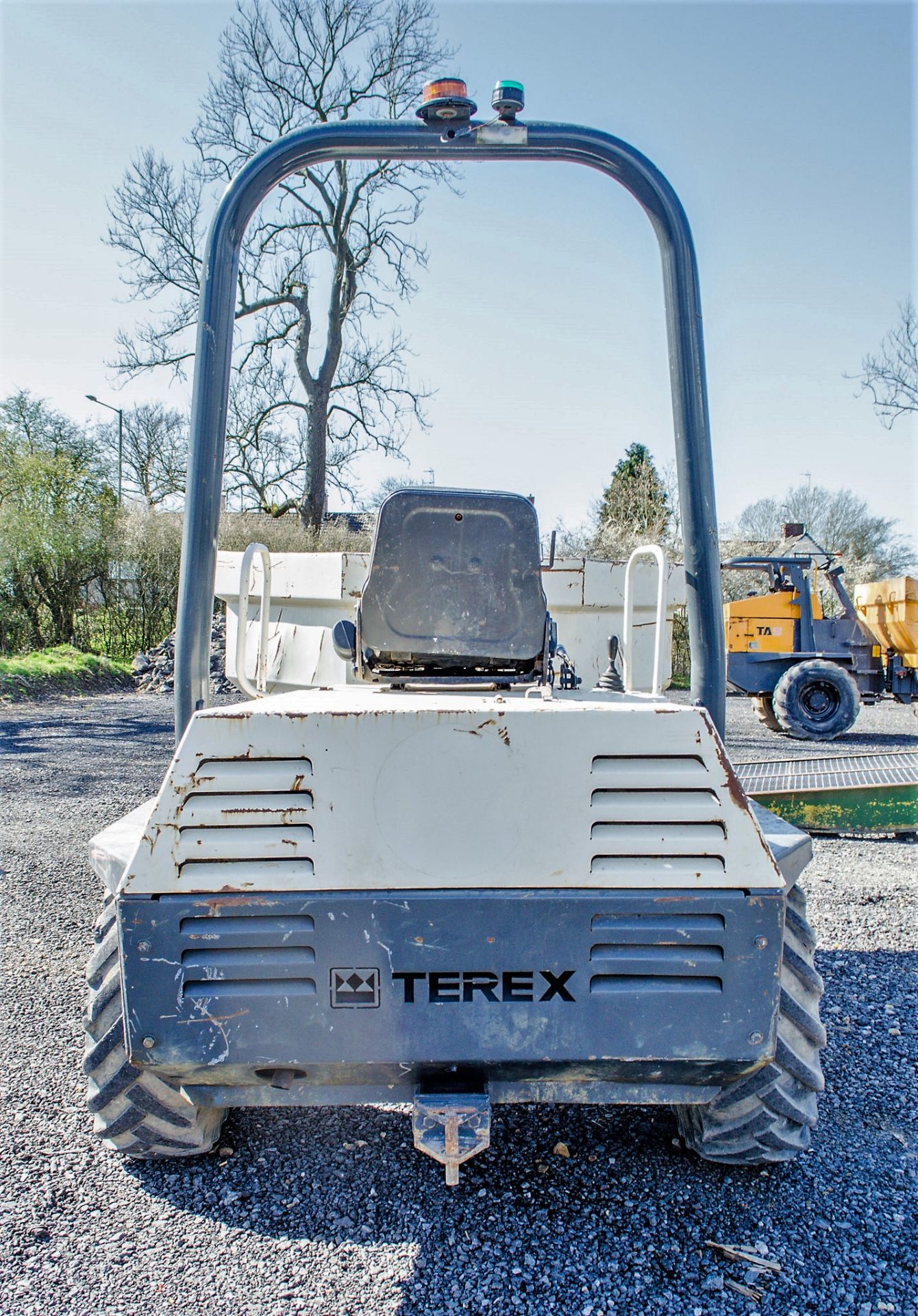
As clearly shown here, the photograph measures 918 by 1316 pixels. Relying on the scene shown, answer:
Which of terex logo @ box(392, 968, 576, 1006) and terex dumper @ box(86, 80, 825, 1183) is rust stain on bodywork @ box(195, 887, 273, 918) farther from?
terex logo @ box(392, 968, 576, 1006)

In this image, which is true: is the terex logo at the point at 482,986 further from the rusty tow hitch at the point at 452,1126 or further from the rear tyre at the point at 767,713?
the rear tyre at the point at 767,713

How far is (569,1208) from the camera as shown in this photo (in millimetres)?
2244

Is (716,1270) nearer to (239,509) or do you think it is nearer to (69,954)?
(69,954)

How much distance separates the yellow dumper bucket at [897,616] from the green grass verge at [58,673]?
12353 millimetres

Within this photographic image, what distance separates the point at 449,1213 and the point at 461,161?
2.77 meters

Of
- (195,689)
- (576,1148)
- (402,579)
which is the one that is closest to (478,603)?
(402,579)

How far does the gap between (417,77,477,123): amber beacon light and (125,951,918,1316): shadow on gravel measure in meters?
2.80

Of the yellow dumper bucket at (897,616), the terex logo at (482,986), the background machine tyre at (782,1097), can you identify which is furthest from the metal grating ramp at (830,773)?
the yellow dumper bucket at (897,616)

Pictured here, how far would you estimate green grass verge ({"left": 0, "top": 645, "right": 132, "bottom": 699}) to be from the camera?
13.5 meters

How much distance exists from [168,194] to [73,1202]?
19179 mm

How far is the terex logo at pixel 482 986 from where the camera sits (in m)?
1.86

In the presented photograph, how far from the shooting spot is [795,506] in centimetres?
3703

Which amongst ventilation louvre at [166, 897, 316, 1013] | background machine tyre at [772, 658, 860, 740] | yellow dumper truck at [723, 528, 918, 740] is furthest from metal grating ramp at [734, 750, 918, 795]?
yellow dumper truck at [723, 528, 918, 740]

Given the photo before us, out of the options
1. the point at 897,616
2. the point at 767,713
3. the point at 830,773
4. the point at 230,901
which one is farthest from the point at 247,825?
the point at 897,616
